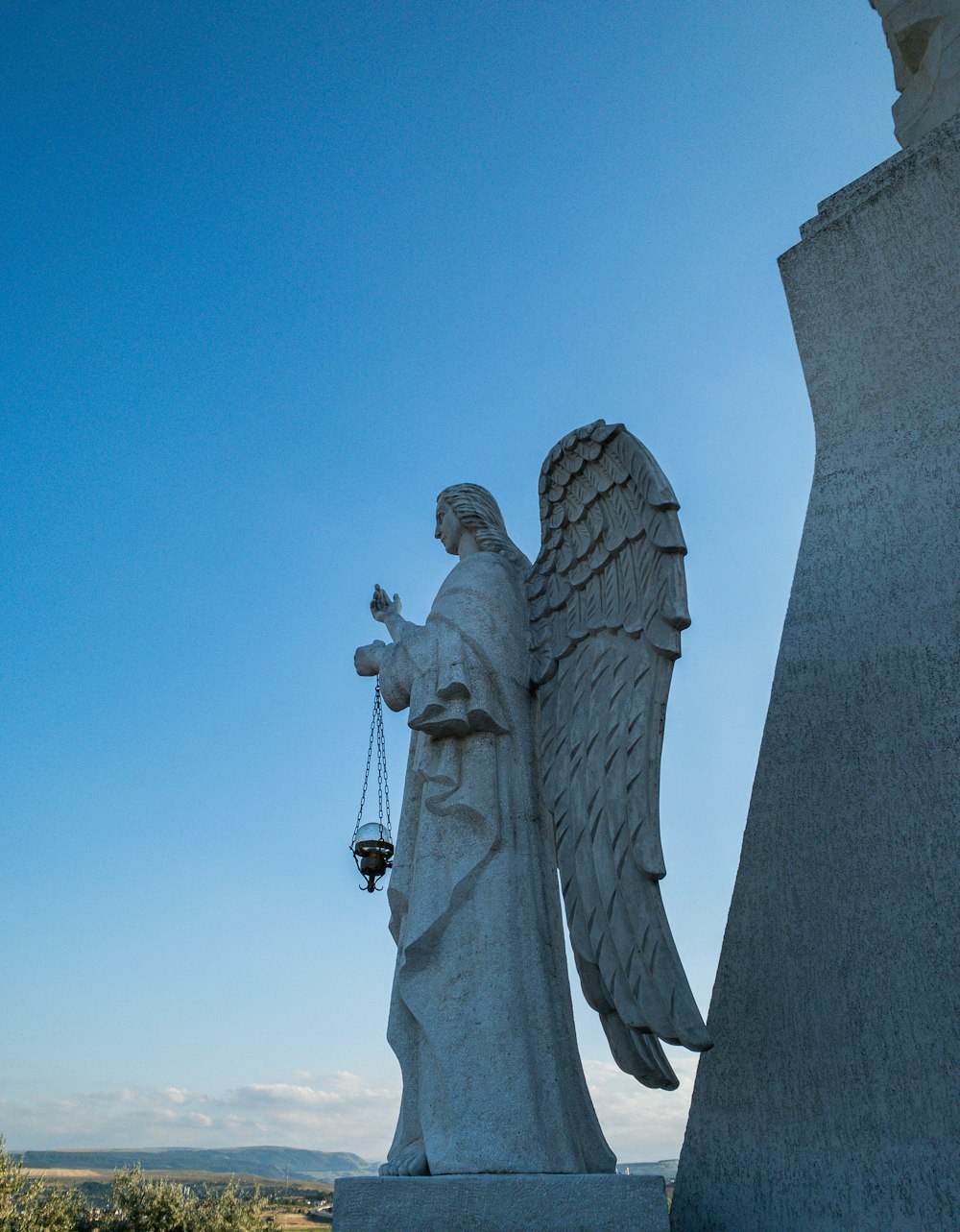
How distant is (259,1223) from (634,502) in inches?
1127

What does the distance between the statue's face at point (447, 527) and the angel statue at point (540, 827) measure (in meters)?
0.42

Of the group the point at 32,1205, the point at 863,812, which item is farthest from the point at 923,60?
the point at 32,1205

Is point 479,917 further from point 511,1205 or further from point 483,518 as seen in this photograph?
point 483,518

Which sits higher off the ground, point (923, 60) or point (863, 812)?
point (923, 60)

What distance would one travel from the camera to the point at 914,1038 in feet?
10.9

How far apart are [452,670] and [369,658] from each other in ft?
2.23

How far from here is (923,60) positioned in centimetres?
542

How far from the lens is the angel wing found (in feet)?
12.2

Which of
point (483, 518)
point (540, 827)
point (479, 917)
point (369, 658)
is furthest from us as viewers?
point (483, 518)

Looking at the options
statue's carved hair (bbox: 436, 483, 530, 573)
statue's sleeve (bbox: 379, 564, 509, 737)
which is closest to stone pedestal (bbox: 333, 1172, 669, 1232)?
statue's sleeve (bbox: 379, 564, 509, 737)

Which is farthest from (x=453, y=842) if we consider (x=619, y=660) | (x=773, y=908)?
(x=773, y=908)

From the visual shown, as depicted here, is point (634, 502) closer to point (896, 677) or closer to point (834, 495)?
point (834, 495)

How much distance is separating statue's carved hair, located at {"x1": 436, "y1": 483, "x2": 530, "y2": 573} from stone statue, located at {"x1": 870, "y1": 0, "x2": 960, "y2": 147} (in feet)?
10.0

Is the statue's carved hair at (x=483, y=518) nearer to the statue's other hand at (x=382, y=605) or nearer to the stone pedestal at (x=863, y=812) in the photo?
the statue's other hand at (x=382, y=605)
